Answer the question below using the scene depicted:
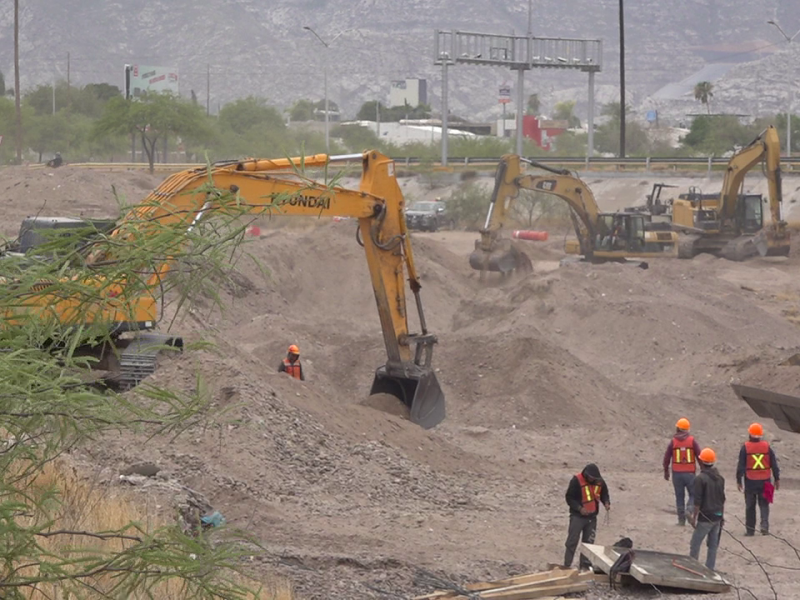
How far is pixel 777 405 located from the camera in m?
14.2

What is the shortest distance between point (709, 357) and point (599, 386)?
388 cm

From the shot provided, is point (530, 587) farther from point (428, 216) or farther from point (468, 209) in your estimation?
point (468, 209)

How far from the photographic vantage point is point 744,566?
12570mm

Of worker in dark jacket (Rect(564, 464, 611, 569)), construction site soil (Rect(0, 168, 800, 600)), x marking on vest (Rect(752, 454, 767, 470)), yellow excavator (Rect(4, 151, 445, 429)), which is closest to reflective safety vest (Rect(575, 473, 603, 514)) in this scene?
worker in dark jacket (Rect(564, 464, 611, 569))

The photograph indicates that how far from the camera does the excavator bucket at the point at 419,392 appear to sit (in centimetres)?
1717

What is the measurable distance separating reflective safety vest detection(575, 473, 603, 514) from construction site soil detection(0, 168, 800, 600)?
0.69 meters

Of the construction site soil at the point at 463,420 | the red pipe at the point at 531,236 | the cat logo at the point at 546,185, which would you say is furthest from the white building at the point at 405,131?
the construction site soil at the point at 463,420

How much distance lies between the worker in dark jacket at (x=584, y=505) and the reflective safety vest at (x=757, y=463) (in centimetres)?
230

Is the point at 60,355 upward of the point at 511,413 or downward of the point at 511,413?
upward

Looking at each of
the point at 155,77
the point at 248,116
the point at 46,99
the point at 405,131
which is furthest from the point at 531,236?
the point at 155,77

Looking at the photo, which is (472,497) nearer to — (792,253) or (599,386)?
(599,386)

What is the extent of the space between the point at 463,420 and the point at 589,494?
7.80 metres

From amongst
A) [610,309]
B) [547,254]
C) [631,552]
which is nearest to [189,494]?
[631,552]

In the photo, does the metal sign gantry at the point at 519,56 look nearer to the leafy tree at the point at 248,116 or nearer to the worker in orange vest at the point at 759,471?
the leafy tree at the point at 248,116
